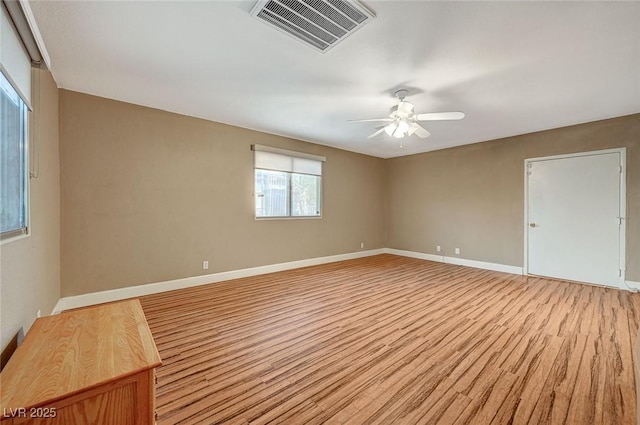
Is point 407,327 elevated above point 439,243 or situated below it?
below

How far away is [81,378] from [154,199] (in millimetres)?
3095

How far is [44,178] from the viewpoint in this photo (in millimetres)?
2402

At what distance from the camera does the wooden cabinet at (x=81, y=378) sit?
92 cm

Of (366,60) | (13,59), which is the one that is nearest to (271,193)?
(366,60)

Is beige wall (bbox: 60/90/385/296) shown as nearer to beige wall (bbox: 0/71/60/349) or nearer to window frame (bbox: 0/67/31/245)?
beige wall (bbox: 0/71/60/349)

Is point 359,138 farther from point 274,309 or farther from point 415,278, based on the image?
point 274,309

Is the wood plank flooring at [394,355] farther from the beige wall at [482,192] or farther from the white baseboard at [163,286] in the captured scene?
the beige wall at [482,192]

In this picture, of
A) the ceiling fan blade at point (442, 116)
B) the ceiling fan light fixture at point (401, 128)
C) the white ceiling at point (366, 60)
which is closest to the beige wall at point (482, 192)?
the white ceiling at point (366, 60)

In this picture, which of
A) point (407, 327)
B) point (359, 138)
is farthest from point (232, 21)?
point (359, 138)

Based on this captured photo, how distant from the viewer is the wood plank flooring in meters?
1.56

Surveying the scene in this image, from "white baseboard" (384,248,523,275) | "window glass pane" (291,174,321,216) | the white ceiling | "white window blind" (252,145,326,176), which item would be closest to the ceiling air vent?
the white ceiling

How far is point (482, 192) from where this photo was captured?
17.4 feet

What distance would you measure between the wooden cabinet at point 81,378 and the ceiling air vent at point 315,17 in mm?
2182

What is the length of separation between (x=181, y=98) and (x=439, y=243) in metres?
5.78
